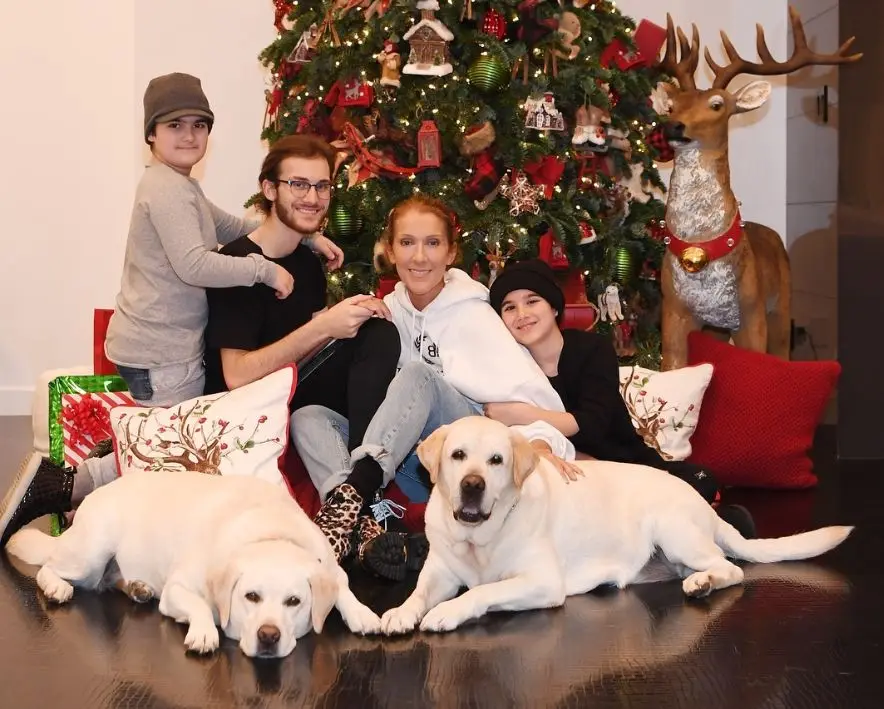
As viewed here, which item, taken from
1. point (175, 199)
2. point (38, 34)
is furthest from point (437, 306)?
point (38, 34)

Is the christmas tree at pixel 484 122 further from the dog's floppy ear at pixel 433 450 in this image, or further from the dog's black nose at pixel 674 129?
the dog's floppy ear at pixel 433 450

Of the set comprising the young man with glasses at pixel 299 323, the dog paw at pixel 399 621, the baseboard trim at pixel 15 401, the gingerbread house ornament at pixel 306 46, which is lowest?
the baseboard trim at pixel 15 401

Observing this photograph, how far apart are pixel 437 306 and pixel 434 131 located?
1393 millimetres

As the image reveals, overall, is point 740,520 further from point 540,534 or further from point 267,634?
point 267,634

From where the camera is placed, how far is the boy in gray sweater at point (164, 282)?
3.53m

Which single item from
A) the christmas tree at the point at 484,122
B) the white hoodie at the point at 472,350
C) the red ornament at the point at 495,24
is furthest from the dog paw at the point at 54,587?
the red ornament at the point at 495,24

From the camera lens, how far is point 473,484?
8.98 feet

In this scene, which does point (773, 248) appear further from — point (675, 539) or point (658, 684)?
point (658, 684)

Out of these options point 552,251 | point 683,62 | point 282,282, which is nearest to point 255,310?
point 282,282

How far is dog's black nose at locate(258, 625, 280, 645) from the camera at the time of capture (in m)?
2.45

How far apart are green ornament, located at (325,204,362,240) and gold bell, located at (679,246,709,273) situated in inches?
58.3

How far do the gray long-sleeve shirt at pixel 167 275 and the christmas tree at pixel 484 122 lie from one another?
1.45 metres

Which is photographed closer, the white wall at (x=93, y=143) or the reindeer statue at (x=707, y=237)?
the reindeer statue at (x=707, y=237)

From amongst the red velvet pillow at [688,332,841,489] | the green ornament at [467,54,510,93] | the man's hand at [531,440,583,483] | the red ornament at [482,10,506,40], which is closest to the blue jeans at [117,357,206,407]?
the man's hand at [531,440,583,483]
